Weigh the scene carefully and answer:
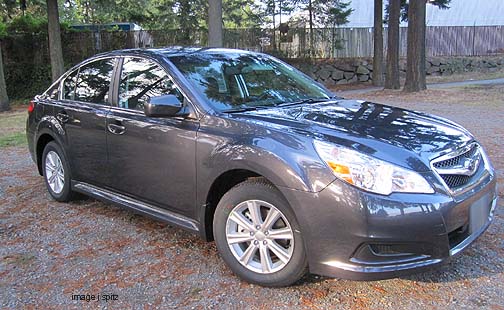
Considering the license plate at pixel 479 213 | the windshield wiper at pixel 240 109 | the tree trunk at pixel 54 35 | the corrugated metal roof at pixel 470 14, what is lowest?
the license plate at pixel 479 213

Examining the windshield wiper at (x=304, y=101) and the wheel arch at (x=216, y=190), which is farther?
the windshield wiper at (x=304, y=101)

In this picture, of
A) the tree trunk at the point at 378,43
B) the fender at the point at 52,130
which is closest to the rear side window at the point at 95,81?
the fender at the point at 52,130

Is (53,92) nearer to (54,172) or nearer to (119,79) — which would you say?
(54,172)

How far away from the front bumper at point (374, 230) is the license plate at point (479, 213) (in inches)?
6.0

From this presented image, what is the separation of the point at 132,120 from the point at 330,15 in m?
22.8

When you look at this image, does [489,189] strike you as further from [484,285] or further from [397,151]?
[397,151]

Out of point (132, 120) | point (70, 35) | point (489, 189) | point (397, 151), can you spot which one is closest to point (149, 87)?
point (132, 120)

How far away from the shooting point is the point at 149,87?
4102mm

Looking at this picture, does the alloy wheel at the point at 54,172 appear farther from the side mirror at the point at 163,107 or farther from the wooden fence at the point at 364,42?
the wooden fence at the point at 364,42

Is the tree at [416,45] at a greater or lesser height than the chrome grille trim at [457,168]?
greater

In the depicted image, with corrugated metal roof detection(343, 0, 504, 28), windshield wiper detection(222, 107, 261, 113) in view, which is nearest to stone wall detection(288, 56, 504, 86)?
corrugated metal roof detection(343, 0, 504, 28)

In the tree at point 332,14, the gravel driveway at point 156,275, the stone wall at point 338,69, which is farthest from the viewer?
the tree at point 332,14

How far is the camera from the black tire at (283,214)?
118 inches

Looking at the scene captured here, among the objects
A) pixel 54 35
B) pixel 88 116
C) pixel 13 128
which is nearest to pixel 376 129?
pixel 88 116
